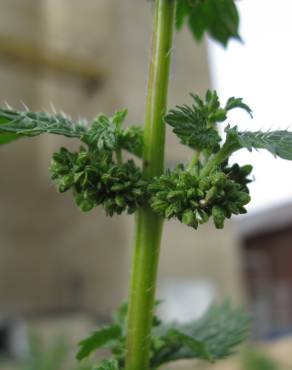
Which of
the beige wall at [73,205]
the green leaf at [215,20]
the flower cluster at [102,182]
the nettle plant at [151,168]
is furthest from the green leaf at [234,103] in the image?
the beige wall at [73,205]

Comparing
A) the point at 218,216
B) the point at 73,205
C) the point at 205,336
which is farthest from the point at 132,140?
the point at 73,205

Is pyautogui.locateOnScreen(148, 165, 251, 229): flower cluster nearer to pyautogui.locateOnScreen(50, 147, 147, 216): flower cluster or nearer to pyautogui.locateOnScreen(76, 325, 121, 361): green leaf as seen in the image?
pyautogui.locateOnScreen(50, 147, 147, 216): flower cluster


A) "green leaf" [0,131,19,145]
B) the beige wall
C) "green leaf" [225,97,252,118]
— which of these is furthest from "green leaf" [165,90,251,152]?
the beige wall

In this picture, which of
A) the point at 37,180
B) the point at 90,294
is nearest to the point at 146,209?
the point at 90,294

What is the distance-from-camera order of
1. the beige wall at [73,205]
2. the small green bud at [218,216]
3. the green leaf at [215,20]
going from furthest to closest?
the beige wall at [73,205] < the green leaf at [215,20] < the small green bud at [218,216]

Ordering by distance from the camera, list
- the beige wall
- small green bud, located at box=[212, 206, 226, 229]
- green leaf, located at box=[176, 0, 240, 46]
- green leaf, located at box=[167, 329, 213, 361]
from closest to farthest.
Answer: small green bud, located at box=[212, 206, 226, 229] < green leaf, located at box=[167, 329, 213, 361] < green leaf, located at box=[176, 0, 240, 46] < the beige wall

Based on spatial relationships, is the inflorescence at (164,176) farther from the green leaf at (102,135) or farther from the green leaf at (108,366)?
the green leaf at (108,366)

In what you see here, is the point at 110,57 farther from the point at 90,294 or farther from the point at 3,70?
the point at 90,294

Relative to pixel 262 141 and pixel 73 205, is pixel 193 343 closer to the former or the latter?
pixel 262 141
